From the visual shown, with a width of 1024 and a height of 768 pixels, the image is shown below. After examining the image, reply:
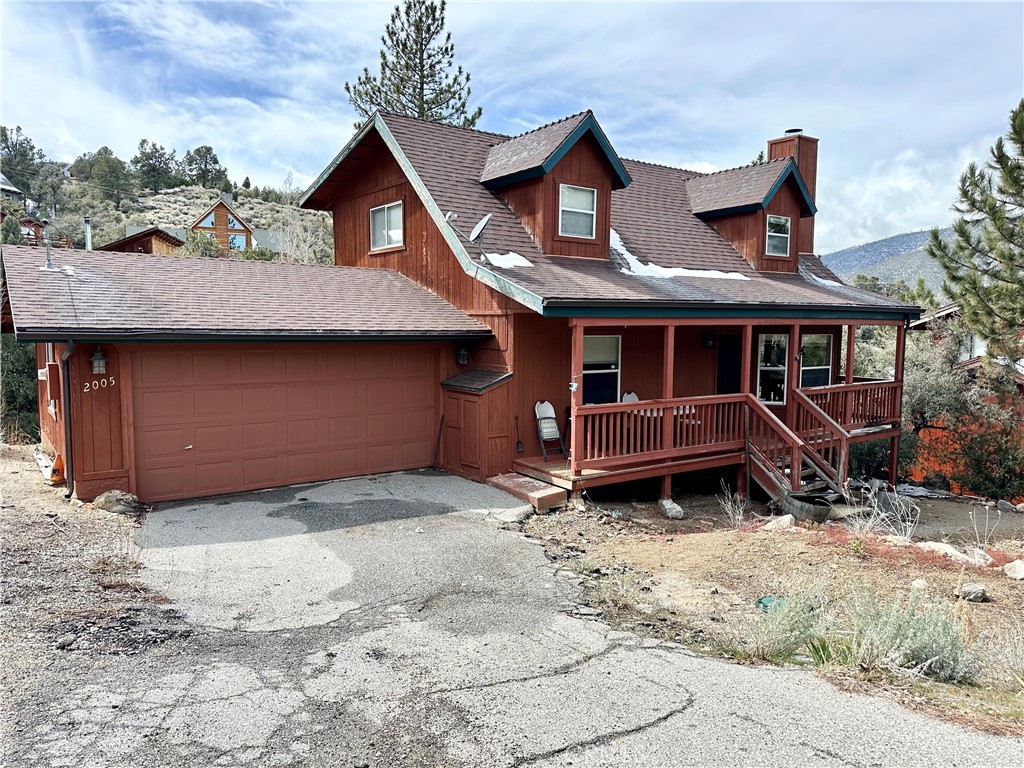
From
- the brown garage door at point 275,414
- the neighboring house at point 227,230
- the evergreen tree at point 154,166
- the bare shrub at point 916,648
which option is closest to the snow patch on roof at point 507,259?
the brown garage door at point 275,414

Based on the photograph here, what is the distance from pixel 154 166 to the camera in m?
79.0

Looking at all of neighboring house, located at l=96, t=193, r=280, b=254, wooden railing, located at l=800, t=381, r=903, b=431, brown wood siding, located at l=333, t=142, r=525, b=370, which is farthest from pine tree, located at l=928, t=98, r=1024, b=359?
neighboring house, located at l=96, t=193, r=280, b=254

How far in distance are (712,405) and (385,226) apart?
7.72 m

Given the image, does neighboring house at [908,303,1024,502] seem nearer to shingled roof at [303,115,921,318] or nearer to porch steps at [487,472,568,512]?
shingled roof at [303,115,921,318]

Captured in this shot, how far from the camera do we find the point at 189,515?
29.6ft

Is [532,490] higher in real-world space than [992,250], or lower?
lower

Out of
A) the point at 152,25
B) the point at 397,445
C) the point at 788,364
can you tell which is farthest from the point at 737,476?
the point at 152,25

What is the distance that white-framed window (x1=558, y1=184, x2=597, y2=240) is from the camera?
1248 cm

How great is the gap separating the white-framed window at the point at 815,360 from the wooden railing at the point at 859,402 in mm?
1029

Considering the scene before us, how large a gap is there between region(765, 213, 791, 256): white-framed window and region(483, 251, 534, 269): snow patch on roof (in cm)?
709

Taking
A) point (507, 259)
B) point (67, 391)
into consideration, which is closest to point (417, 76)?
point (507, 259)

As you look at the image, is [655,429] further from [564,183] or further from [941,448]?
[941,448]

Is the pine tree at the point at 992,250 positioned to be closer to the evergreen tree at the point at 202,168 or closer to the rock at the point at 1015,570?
the rock at the point at 1015,570

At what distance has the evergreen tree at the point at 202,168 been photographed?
83312 mm
